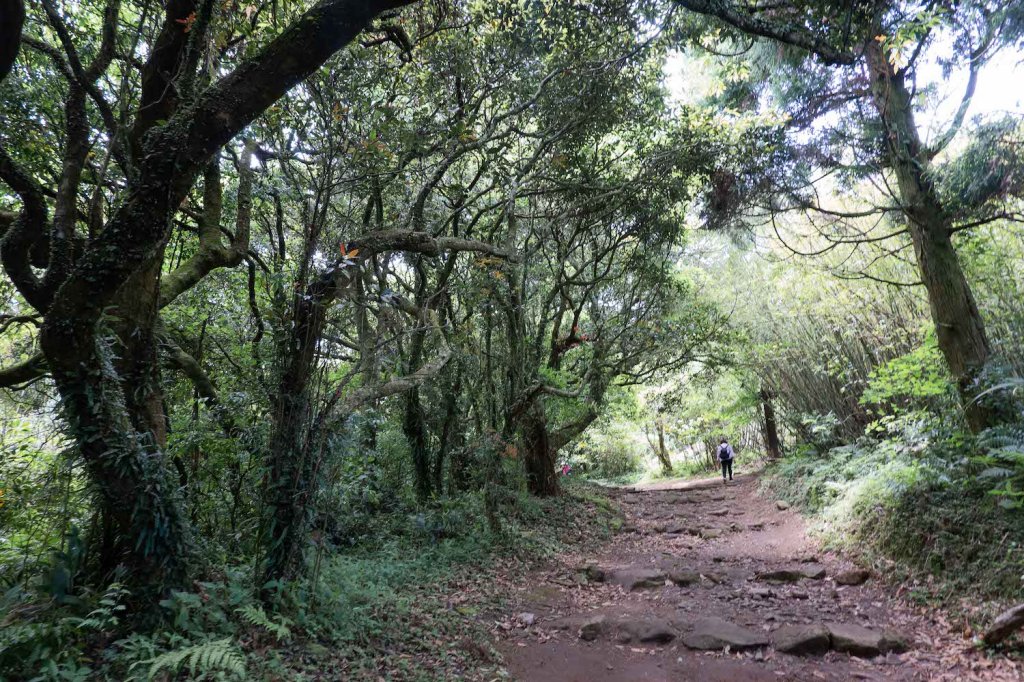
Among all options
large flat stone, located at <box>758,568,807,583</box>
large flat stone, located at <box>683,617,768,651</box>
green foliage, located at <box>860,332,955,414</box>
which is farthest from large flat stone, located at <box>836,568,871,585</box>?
green foliage, located at <box>860,332,955,414</box>

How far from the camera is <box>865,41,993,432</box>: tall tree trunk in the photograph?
5574mm

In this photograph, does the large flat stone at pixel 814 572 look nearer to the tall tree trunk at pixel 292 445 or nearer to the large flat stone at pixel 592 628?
the large flat stone at pixel 592 628

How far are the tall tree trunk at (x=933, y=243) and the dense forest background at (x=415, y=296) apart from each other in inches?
1.4

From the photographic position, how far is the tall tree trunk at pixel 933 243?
18.3 ft

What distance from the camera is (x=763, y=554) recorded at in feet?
21.6

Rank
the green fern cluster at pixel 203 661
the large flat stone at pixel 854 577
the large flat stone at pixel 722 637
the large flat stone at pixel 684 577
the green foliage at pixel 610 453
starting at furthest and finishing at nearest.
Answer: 1. the green foliage at pixel 610 453
2. the large flat stone at pixel 684 577
3. the large flat stone at pixel 854 577
4. the large flat stone at pixel 722 637
5. the green fern cluster at pixel 203 661

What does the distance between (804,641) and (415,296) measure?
6.55 m

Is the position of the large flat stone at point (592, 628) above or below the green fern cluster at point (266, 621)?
below

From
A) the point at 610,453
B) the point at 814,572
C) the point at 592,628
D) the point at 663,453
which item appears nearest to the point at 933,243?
the point at 814,572

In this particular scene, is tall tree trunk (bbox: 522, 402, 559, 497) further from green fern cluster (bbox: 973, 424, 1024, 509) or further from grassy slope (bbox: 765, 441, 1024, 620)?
green fern cluster (bbox: 973, 424, 1024, 509)

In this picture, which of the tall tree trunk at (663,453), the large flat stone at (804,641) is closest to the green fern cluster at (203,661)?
the large flat stone at (804,641)

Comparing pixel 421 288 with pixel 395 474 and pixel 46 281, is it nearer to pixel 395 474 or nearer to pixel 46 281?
pixel 395 474

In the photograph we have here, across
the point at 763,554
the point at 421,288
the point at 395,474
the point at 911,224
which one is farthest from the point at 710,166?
the point at 395,474

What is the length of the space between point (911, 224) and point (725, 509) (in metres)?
5.56
